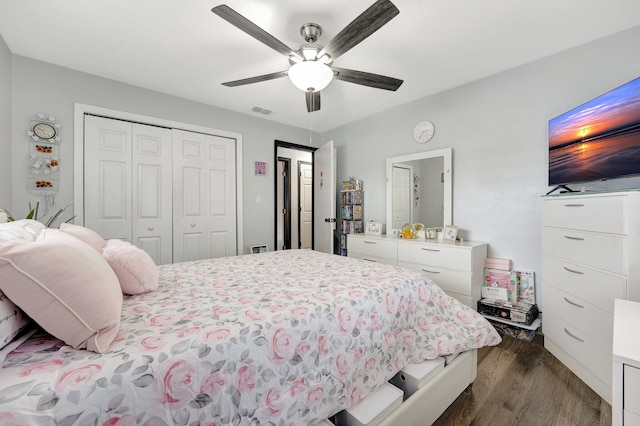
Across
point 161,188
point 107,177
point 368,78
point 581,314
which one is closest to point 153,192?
point 161,188

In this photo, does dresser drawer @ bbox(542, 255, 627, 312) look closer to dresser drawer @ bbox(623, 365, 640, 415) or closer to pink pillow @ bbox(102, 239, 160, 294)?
dresser drawer @ bbox(623, 365, 640, 415)

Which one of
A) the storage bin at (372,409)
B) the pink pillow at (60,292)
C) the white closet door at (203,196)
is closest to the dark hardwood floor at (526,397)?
the storage bin at (372,409)

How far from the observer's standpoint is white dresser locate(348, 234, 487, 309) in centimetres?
247

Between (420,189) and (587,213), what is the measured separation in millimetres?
1657

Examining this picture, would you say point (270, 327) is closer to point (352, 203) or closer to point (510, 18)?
point (510, 18)

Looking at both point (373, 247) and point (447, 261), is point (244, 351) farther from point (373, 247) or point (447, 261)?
point (373, 247)

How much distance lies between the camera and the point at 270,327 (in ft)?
3.27

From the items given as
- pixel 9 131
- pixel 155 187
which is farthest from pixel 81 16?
pixel 155 187

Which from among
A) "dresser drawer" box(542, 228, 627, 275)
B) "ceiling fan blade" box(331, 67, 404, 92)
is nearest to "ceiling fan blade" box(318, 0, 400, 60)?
"ceiling fan blade" box(331, 67, 404, 92)

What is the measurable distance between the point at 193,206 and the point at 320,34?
233 cm

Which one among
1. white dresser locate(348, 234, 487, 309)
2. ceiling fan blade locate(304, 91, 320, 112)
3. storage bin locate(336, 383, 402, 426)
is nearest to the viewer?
storage bin locate(336, 383, 402, 426)

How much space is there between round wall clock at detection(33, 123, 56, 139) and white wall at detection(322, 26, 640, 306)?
352 cm

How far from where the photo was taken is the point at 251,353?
0.91 meters

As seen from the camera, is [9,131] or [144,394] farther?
[9,131]
